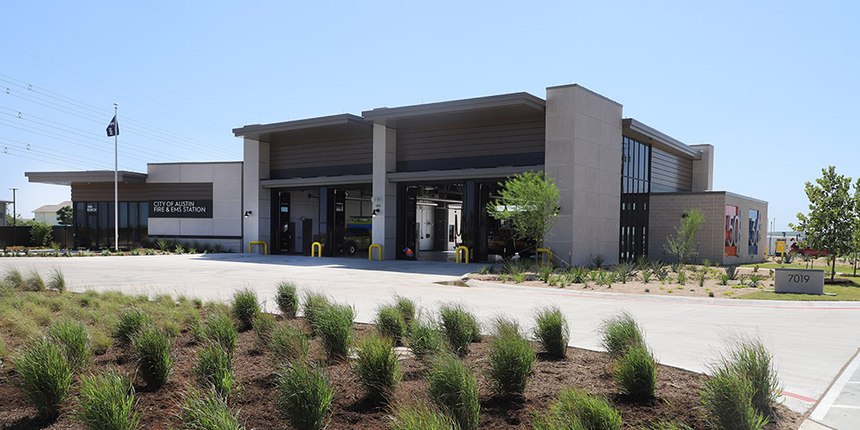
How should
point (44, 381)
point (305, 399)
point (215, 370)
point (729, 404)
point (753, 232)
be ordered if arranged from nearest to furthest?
point (729, 404) → point (305, 399) → point (44, 381) → point (215, 370) → point (753, 232)

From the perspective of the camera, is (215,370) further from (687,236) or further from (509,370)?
(687,236)

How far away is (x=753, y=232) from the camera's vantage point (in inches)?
1511

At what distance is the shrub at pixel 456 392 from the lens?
4.74 meters

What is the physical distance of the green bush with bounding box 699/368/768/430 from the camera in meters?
4.49

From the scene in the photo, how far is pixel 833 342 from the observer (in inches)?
381

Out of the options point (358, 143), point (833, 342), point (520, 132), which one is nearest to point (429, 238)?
point (358, 143)

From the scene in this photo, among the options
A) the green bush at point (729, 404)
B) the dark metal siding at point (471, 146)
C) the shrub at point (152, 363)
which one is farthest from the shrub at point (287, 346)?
the dark metal siding at point (471, 146)

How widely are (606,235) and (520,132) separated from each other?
6730mm

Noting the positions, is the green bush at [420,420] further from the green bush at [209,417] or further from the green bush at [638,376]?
the green bush at [638,376]

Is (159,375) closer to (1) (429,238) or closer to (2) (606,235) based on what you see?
(2) (606,235)

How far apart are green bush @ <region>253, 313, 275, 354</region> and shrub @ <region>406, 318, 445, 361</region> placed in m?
1.80

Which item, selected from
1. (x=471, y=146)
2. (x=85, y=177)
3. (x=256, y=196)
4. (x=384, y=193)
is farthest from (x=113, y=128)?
(x=471, y=146)

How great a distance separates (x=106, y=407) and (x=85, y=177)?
44274 mm

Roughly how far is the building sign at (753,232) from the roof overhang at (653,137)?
5.60 meters
